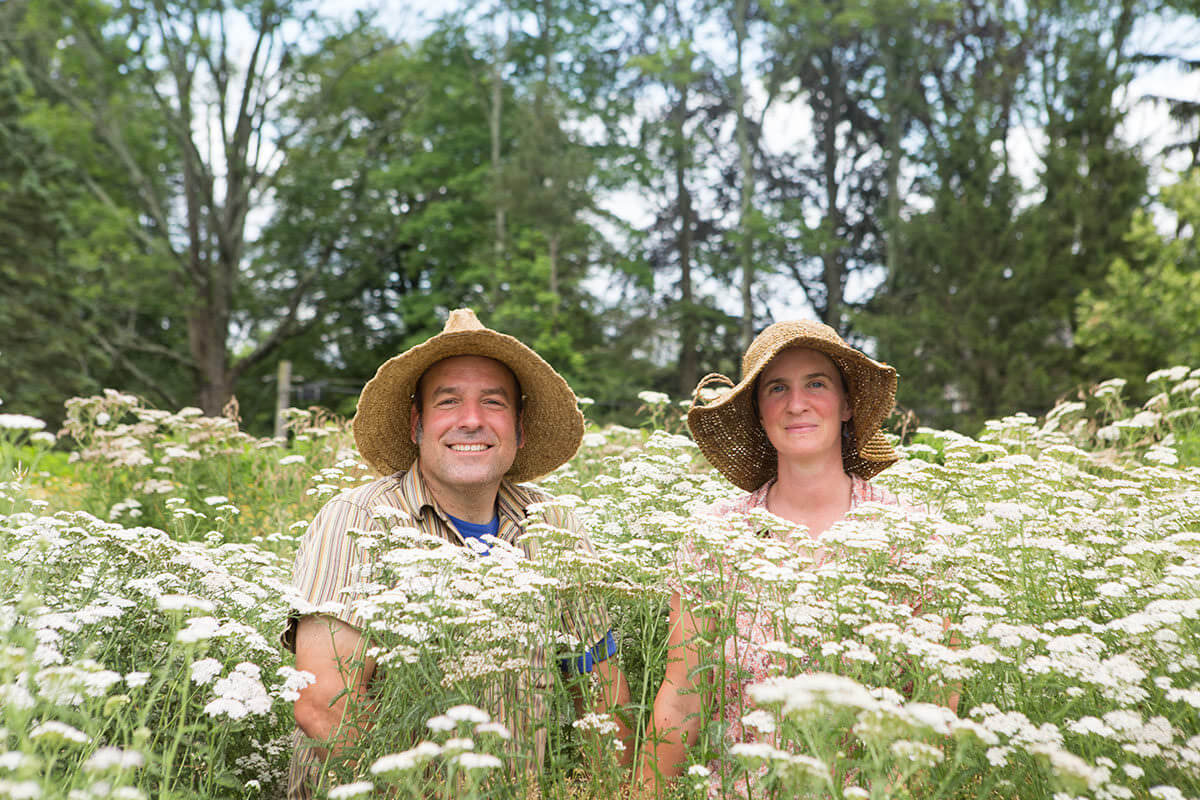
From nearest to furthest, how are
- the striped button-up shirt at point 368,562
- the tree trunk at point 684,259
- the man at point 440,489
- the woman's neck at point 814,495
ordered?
the striped button-up shirt at point 368,562
the man at point 440,489
the woman's neck at point 814,495
the tree trunk at point 684,259

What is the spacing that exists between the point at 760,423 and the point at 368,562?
2.01 metres

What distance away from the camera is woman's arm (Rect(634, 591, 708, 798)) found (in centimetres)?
295

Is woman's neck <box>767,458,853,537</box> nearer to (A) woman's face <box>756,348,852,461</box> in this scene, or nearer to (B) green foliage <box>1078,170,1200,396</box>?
(A) woman's face <box>756,348,852,461</box>

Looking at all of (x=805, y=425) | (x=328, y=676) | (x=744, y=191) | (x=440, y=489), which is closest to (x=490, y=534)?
(x=440, y=489)

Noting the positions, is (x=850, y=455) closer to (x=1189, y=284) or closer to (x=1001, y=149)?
(x=1189, y=284)

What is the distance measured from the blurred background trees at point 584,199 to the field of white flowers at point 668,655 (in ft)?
54.4

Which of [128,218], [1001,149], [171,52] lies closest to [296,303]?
[128,218]

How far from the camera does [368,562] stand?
3.16 metres

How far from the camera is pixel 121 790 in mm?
1762

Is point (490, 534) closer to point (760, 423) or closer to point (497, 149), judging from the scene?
point (760, 423)

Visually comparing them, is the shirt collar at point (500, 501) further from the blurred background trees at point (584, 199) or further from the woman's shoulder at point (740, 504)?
the blurred background trees at point (584, 199)

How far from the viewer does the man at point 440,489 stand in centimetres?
299

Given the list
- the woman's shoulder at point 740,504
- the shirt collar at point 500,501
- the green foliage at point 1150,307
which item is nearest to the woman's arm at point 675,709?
the woman's shoulder at point 740,504

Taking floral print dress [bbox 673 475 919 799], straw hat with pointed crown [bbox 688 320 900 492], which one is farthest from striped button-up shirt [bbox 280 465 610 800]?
straw hat with pointed crown [bbox 688 320 900 492]
